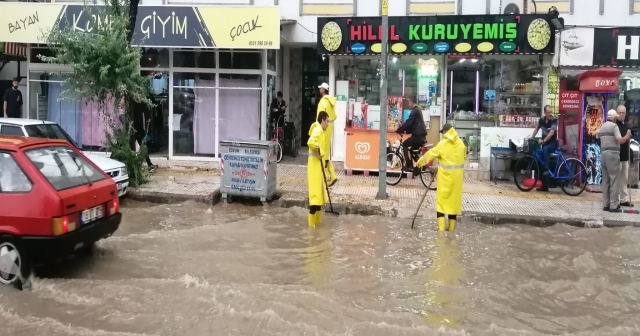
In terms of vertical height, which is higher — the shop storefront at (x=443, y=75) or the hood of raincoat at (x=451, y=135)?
the shop storefront at (x=443, y=75)

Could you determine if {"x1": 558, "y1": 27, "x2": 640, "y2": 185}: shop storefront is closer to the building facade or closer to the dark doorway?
the building facade

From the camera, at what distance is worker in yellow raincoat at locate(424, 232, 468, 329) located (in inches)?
238

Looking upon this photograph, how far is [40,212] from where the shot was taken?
6363mm

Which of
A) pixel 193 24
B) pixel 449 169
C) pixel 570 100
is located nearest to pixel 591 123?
pixel 570 100

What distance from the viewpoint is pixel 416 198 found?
12117mm

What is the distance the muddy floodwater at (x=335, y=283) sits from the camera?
19.1 feet

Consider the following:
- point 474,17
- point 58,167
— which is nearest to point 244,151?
point 58,167

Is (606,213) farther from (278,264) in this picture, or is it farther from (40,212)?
(40,212)

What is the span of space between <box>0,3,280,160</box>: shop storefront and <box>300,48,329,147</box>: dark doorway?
2194mm

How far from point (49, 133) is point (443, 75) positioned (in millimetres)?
9334

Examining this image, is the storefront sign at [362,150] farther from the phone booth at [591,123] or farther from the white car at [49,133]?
the white car at [49,133]

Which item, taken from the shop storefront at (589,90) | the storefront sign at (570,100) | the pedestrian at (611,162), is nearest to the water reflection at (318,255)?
the pedestrian at (611,162)

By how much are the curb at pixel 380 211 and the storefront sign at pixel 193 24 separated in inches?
177

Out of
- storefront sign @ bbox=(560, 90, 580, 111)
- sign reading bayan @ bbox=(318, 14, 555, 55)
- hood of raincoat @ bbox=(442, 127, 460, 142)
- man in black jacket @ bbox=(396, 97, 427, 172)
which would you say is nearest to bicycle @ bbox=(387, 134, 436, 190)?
man in black jacket @ bbox=(396, 97, 427, 172)
